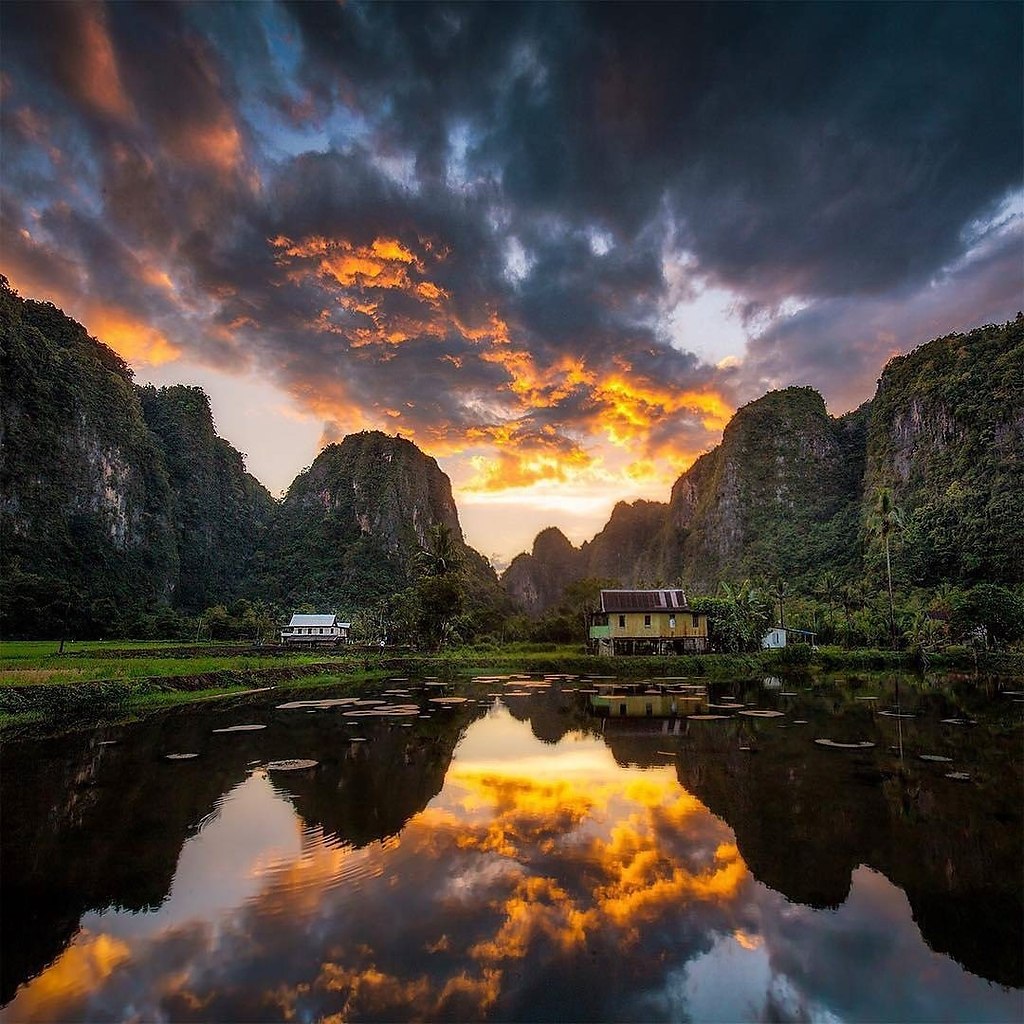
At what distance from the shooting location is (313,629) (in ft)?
244

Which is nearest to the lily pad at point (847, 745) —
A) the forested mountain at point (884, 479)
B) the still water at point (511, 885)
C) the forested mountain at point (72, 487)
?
the still water at point (511, 885)

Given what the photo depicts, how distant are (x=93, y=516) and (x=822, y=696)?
99.8 meters

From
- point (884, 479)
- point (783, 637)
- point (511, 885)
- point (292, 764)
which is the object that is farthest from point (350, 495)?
point (511, 885)

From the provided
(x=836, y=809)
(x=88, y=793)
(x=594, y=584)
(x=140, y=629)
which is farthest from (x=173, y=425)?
(x=836, y=809)

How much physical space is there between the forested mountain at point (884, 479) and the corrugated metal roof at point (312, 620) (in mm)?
58627

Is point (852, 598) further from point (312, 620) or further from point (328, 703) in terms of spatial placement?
point (312, 620)

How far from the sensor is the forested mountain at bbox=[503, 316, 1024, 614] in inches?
2621

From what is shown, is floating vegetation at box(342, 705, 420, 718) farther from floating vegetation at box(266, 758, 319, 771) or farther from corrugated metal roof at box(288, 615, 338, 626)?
corrugated metal roof at box(288, 615, 338, 626)

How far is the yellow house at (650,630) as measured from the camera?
48.1 m

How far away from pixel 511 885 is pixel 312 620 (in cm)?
7356

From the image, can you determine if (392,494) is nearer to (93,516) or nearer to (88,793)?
(93,516)

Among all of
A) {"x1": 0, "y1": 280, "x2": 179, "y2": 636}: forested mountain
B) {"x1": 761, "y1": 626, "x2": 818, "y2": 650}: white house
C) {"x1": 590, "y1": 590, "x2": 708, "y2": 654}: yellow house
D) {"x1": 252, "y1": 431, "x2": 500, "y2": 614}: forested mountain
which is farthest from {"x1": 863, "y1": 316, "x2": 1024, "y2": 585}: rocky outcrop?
{"x1": 0, "y1": 280, "x2": 179, "y2": 636}: forested mountain

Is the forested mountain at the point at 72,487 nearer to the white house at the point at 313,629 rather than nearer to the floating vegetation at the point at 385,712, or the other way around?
the white house at the point at 313,629

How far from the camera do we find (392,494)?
132 m
